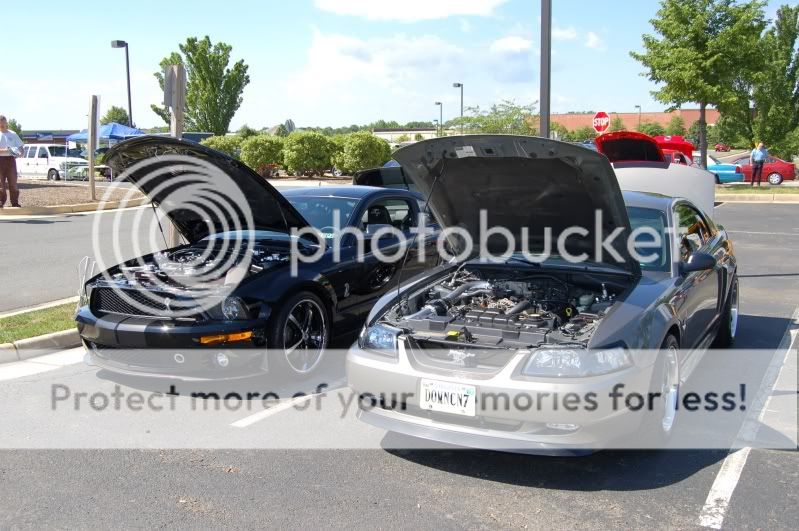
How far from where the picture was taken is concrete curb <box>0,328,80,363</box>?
21.0 ft

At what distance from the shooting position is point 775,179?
26719 mm

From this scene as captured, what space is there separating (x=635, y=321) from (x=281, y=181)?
28.2m

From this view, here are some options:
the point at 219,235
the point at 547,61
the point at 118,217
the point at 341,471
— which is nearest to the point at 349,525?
the point at 341,471

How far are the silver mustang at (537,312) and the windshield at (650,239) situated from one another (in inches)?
0.5

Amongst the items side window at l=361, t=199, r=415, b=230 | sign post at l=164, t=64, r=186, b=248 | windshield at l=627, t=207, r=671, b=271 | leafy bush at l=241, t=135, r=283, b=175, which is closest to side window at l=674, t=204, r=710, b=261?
windshield at l=627, t=207, r=671, b=271

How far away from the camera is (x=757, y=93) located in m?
30.5

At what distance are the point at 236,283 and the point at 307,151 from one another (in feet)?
90.9

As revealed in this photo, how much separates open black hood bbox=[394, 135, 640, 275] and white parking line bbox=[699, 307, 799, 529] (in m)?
1.23

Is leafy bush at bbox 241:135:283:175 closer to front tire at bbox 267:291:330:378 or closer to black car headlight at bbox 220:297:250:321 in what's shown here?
front tire at bbox 267:291:330:378

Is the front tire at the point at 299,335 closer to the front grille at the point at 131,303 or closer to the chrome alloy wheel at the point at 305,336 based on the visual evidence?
the chrome alloy wheel at the point at 305,336

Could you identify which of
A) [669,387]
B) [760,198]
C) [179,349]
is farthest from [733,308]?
[760,198]

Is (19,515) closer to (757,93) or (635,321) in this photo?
(635,321)

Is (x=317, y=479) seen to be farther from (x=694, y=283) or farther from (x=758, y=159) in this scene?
(x=758, y=159)

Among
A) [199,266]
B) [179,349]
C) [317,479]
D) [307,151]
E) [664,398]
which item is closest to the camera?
[317,479]
